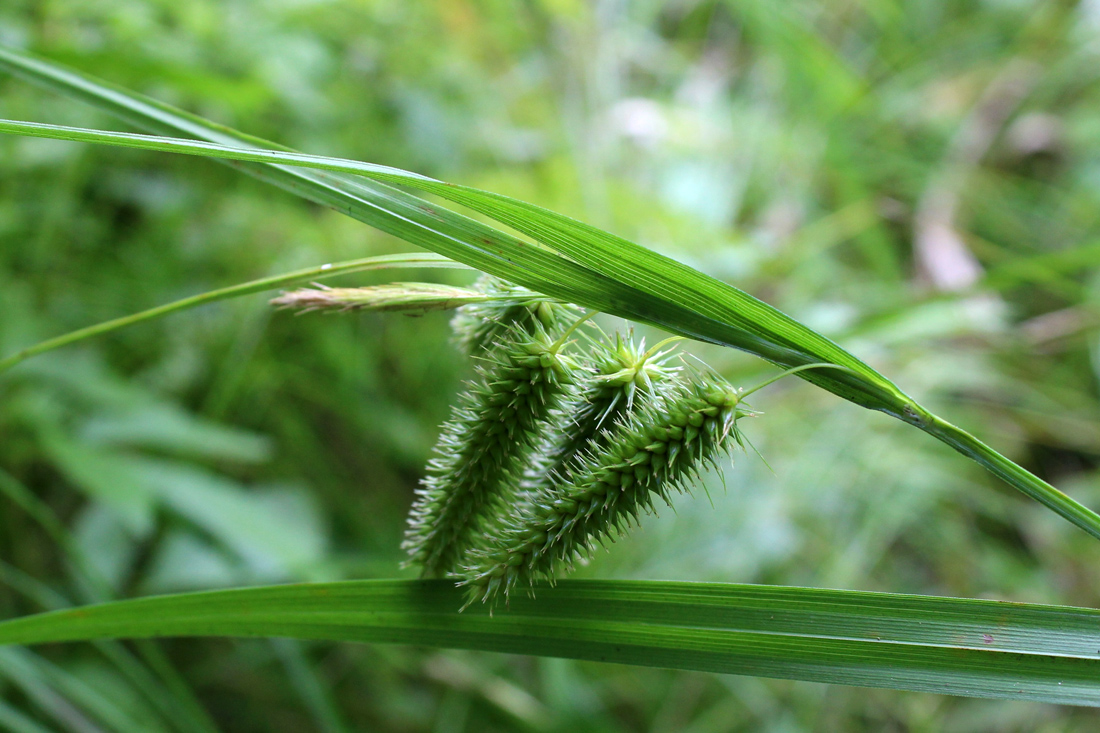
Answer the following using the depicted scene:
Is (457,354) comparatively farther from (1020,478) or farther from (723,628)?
(1020,478)

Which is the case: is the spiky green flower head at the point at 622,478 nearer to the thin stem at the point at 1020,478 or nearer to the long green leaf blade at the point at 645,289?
the long green leaf blade at the point at 645,289

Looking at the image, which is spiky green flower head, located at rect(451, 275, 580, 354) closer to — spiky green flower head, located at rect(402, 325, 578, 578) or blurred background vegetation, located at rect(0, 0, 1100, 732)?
spiky green flower head, located at rect(402, 325, 578, 578)

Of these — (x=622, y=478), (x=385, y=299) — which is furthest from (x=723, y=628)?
(x=385, y=299)

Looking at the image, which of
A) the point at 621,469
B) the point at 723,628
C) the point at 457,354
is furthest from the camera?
the point at 457,354

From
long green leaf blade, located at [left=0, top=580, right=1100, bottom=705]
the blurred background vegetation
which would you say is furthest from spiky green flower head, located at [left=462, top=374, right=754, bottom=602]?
the blurred background vegetation

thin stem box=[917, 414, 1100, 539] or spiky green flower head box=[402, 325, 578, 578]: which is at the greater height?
thin stem box=[917, 414, 1100, 539]
